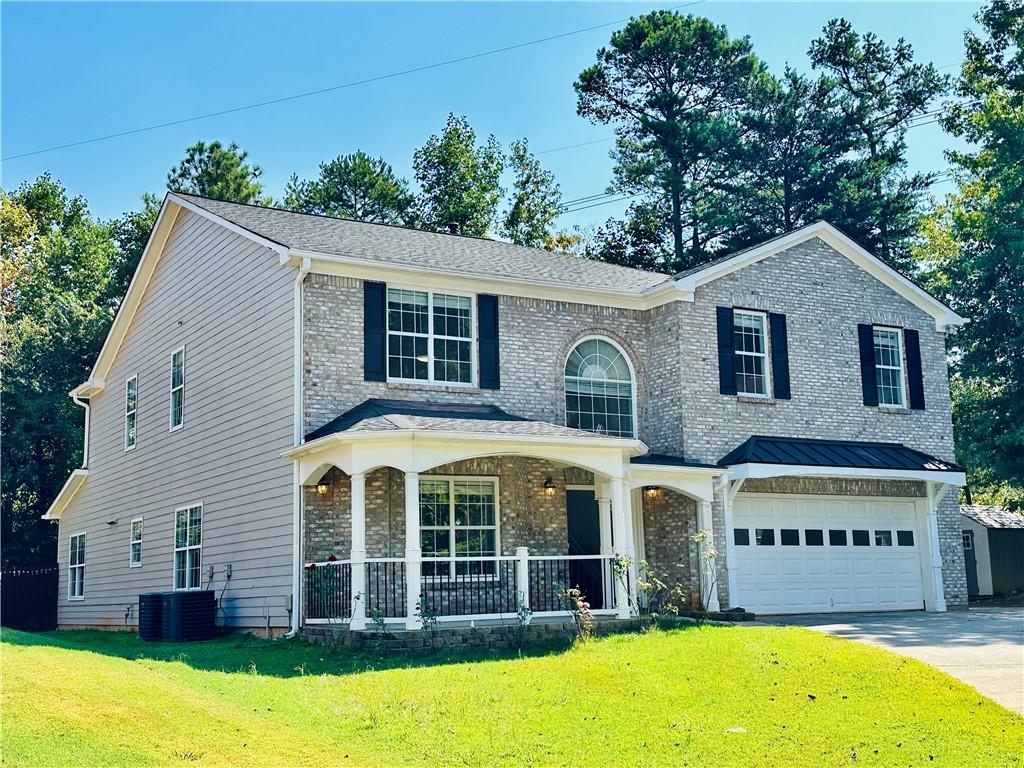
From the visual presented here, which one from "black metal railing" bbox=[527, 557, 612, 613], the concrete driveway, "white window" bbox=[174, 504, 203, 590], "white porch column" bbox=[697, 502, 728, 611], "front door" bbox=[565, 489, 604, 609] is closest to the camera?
the concrete driveway

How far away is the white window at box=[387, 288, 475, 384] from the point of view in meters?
18.9

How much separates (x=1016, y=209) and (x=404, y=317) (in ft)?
57.0

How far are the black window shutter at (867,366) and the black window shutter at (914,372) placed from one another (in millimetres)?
979

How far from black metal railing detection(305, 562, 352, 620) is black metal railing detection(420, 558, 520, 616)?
1.43 m

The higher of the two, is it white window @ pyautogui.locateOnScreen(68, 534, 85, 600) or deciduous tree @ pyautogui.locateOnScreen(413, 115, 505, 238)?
deciduous tree @ pyautogui.locateOnScreen(413, 115, 505, 238)

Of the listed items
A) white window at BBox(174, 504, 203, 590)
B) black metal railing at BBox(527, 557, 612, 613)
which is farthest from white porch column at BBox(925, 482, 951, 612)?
white window at BBox(174, 504, 203, 590)

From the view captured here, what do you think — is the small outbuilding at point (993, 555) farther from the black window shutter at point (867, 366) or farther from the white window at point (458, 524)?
the white window at point (458, 524)

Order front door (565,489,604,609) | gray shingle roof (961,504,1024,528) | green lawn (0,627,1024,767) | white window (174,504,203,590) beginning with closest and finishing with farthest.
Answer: green lawn (0,627,1024,767) < white window (174,504,203,590) < front door (565,489,604,609) < gray shingle roof (961,504,1024,528)

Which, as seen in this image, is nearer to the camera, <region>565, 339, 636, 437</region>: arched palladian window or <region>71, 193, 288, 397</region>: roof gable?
<region>565, 339, 636, 437</region>: arched palladian window

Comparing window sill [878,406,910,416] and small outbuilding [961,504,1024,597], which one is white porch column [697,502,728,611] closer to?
window sill [878,406,910,416]

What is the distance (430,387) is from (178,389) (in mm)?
6401

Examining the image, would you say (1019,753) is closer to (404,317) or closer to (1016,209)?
(404,317)

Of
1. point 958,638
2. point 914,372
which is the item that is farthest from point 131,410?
point 958,638

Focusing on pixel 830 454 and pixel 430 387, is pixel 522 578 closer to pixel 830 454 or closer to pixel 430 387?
pixel 430 387
